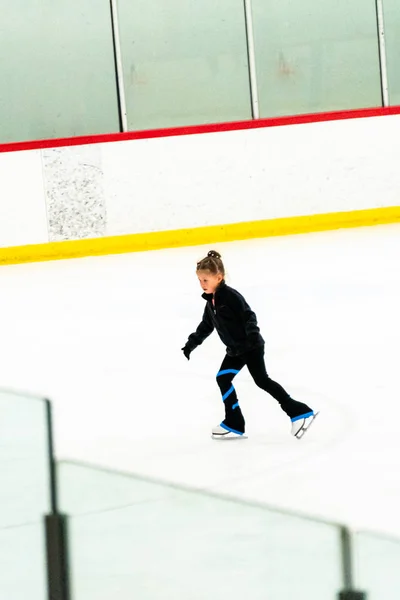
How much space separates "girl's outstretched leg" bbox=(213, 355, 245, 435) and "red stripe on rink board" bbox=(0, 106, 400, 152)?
21.2 feet

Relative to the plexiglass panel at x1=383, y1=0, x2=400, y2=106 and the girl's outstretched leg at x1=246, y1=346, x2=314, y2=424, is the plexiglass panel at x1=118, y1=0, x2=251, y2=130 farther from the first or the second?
the girl's outstretched leg at x1=246, y1=346, x2=314, y2=424

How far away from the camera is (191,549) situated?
366cm

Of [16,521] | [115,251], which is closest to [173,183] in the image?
[115,251]

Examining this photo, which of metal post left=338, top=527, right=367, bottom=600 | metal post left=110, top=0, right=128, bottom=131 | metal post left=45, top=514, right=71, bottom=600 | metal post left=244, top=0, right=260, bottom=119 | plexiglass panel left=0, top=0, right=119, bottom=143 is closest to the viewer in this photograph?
metal post left=338, top=527, right=367, bottom=600

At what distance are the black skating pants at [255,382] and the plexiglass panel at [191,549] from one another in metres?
1.01

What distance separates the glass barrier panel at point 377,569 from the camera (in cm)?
303

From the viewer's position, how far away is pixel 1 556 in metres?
3.67

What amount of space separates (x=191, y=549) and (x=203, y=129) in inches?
328

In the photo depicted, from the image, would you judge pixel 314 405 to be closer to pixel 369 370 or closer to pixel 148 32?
pixel 369 370

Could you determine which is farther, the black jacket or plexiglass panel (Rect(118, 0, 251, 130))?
plexiglass panel (Rect(118, 0, 251, 130))

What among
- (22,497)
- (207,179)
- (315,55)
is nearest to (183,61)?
(207,179)

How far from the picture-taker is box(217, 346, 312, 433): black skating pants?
16.6 feet

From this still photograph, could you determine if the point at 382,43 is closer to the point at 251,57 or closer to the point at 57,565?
the point at 251,57

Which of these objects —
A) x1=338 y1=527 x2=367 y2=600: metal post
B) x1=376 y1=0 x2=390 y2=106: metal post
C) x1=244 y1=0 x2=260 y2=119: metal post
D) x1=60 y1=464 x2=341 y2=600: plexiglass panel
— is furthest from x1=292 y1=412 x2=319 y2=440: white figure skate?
x1=376 y1=0 x2=390 y2=106: metal post
